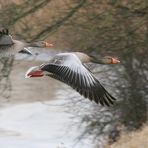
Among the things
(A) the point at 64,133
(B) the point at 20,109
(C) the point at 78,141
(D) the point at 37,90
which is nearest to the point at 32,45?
(C) the point at 78,141

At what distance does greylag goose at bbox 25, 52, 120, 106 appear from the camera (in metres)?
5.09

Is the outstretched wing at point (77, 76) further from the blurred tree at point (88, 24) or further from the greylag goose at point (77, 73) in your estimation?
the blurred tree at point (88, 24)

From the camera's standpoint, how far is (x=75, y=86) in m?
5.24

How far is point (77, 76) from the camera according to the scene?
16.9ft

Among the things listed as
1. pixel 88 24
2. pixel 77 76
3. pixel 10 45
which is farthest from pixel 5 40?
pixel 88 24

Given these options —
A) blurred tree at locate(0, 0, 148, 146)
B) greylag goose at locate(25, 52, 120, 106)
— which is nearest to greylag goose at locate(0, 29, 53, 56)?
greylag goose at locate(25, 52, 120, 106)

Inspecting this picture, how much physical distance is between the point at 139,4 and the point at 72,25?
3.40 feet

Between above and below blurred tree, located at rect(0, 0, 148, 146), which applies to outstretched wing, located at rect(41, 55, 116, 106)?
above

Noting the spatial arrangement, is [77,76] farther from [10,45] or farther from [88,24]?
[88,24]

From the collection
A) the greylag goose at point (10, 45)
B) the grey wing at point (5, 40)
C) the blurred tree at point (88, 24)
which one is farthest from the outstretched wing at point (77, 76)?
the blurred tree at point (88, 24)

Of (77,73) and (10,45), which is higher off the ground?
(10,45)

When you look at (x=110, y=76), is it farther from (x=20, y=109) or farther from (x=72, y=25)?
(x=20, y=109)

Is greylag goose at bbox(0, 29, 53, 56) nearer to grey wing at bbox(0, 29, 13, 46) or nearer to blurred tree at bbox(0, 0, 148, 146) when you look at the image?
grey wing at bbox(0, 29, 13, 46)

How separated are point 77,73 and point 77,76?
0.05 meters
